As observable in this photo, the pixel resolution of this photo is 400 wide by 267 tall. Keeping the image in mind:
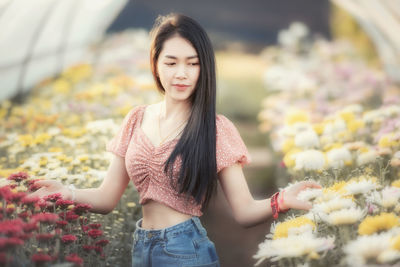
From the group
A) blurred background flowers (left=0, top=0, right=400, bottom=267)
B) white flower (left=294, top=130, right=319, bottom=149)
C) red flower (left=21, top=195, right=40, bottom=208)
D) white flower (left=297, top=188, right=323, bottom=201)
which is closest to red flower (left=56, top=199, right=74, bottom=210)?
blurred background flowers (left=0, top=0, right=400, bottom=267)

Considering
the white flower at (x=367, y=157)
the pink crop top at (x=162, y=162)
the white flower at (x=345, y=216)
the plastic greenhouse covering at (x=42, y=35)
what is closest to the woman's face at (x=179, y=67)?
the pink crop top at (x=162, y=162)

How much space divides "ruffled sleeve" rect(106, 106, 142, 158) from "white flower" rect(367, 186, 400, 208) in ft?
3.10

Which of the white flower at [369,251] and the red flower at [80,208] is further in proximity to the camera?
the red flower at [80,208]

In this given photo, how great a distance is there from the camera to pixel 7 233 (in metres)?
1.39

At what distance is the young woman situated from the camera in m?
1.84

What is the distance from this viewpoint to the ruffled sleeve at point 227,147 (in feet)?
6.26

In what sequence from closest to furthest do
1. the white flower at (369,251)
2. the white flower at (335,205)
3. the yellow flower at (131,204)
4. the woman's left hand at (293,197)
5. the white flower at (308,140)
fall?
the white flower at (369,251), the white flower at (335,205), the woman's left hand at (293,197), the yellow flower at (131,204), the white flower at (308,140)

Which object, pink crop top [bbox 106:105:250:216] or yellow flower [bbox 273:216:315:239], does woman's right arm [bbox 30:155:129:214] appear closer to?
pink crop top [bbox 106:105:250:216]

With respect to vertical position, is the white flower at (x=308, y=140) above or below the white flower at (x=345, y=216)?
above

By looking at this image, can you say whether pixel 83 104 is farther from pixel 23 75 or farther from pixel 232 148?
pixel 232 148

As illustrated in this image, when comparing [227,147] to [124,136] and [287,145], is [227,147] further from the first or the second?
[287,145]

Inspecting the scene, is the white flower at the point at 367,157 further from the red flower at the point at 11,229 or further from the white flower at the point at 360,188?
the red flower at the point at 11,229

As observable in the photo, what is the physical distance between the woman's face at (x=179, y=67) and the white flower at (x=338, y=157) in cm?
79

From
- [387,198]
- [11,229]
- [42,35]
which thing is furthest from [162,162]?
[42,35]
